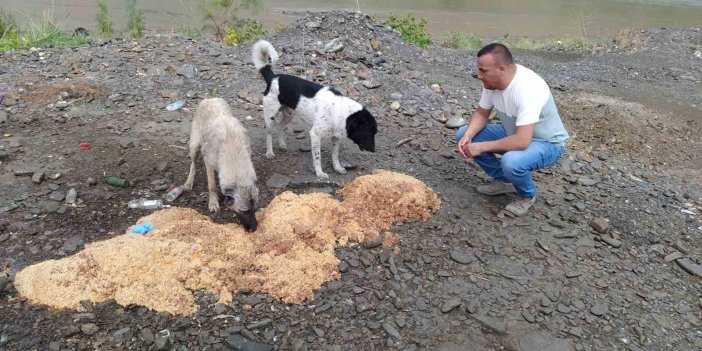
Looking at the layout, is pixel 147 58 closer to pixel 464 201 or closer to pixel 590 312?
pixel 464 201

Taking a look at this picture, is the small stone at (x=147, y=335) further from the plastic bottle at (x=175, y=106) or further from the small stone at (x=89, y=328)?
the plastic bottle at (x=175, y=106)

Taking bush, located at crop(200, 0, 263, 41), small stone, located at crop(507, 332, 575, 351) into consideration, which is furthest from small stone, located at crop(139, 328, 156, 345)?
bush, located at crop(200, 0, 263, 41)

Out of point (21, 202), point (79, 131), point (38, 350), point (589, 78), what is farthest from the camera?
point (589, 78)

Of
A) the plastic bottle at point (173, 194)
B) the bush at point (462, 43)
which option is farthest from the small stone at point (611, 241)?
the bush at point (462, 43)

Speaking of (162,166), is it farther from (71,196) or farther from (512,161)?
(512,161)

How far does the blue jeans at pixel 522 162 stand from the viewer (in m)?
4.46

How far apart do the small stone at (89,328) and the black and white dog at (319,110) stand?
8.29 feet

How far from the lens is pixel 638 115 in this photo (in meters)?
7.59

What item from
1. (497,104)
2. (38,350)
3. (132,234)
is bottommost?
(38,350)

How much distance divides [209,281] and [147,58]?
5.28m

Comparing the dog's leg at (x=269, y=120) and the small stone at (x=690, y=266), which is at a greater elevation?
the dog's leg at (x=269, y=120)

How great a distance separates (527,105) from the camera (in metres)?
4.24

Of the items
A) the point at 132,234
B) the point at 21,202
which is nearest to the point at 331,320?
the point at 132,234

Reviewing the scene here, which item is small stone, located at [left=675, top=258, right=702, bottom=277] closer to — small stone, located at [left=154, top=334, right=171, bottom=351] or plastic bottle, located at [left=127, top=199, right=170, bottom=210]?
small stone, located at [left=154, top=334, right=171, bottom=351]
